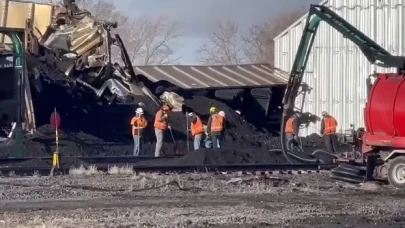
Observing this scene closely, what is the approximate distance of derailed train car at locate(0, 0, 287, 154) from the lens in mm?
35781

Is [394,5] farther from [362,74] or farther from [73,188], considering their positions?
[73,188]

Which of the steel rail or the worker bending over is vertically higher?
the worker bending over

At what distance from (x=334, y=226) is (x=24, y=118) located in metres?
21.3

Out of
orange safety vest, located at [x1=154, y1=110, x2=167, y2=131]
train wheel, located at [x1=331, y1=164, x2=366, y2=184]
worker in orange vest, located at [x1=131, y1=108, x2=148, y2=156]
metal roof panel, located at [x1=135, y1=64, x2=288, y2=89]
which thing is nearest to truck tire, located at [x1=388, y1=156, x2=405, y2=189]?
train wheel, located at [x1=331, y1=164, x2=366, y2=184]

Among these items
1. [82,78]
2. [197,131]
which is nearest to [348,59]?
[197,131]

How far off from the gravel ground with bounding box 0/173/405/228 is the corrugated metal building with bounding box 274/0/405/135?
15.8m

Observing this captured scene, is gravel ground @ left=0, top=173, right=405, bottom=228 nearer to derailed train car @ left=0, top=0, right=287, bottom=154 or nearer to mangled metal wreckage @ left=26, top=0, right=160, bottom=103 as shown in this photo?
derailed train car @ left=0, top=0, right=287, bottom=154

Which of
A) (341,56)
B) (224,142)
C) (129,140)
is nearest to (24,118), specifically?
(129,140)

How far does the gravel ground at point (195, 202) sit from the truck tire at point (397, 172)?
0.82 feet

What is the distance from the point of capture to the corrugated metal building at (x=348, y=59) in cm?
3881

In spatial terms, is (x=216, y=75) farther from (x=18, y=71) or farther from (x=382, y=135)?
(x=382, y=135)

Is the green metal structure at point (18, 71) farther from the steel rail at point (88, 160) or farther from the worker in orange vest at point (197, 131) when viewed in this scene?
the worker in orange vest at point (197, 131)

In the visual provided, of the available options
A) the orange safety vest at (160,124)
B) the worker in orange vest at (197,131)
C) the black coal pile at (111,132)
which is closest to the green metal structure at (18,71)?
the black coal pile at (111,132)

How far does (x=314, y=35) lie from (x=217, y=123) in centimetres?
749
